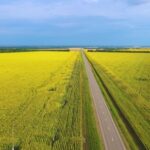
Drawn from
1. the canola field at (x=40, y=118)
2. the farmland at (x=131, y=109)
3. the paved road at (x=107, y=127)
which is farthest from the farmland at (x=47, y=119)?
the farmland at (x=131, y=109)

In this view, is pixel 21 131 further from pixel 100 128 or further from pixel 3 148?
pixel 100 128

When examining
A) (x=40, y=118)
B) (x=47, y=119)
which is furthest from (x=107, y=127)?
(x=40, y=118)

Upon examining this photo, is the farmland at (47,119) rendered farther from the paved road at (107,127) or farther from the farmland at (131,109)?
the farmland at (131,109)

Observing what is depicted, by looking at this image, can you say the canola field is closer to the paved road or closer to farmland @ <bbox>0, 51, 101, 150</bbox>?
farmland @ <bbox>0, 51, 101, 150</bbox>

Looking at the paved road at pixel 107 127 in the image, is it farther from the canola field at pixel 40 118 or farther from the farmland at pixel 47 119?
the canola field at pixel 40 118

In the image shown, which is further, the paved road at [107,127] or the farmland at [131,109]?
the farmland at [131,109]

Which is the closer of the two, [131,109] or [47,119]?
[47,119]

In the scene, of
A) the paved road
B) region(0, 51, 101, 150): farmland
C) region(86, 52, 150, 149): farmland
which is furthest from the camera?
region(86, 52, 150, 149): farmland

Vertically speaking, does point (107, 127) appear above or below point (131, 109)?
above

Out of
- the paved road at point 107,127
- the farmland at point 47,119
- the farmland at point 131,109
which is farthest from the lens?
the farmland at point 131,109

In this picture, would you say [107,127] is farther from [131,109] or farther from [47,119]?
[131,109]

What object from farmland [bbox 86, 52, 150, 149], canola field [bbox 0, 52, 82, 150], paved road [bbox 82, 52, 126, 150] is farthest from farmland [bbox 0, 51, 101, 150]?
farmland [bbox 86, 52, 150, 149]

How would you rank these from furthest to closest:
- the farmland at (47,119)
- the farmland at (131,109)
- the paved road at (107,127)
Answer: the farmland at (131,109) < the farmland at (47,119) < the paved road at (107,127)

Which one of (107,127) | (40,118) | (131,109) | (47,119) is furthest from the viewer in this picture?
(131,109)
